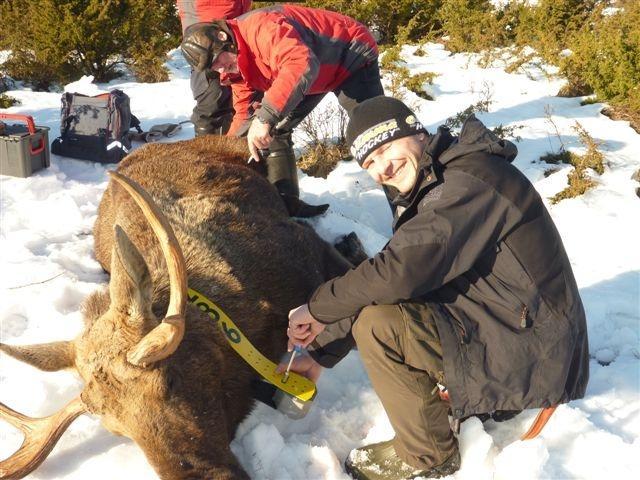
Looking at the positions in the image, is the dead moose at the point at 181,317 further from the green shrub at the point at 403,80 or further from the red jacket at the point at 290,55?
the green shrub at the point at 403,80

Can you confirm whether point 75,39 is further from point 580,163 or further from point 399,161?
point 399,161

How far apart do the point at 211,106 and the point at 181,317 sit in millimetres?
3829

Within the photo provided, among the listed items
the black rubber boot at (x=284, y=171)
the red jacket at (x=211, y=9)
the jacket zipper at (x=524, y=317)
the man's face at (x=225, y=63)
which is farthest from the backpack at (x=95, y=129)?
the jacket zipper at (x=524, y=317)

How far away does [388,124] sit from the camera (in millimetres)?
2596

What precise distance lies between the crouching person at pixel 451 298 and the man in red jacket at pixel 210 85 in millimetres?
3095

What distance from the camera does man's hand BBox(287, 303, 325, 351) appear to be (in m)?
2.70

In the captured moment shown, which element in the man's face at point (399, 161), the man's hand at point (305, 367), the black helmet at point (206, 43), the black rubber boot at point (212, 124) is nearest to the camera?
the man's face at point (399, 161)

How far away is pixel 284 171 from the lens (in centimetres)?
466

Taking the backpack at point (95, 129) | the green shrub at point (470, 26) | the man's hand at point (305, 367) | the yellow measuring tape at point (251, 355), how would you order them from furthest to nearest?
the green shrub at point (470, 26)
the backpack at point (95, 129)
the man's hand at point (305, 367)
the yellow measuring tape at point (251, 355)

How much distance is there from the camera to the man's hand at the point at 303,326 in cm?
270

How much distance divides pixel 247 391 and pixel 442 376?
1.08 meters

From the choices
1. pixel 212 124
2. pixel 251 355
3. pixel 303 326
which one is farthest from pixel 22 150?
pixel 303 326

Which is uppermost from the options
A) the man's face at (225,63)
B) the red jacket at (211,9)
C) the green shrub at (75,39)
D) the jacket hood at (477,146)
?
the jacket hood at (477,146)

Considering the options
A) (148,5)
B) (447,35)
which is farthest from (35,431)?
(447,35)
